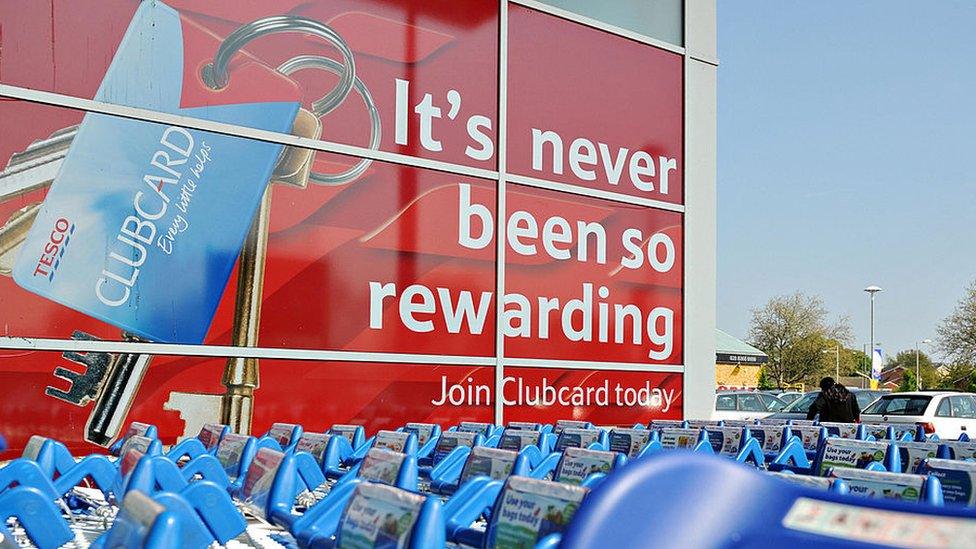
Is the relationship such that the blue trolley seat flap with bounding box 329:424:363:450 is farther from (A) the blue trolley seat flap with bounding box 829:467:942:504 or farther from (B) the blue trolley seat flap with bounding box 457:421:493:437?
(A) the blue trolley seat flap with bounding box 829:467:942:504

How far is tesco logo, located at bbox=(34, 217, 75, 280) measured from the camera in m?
9.82

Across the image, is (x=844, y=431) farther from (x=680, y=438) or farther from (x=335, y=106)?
(x=335, y=106)

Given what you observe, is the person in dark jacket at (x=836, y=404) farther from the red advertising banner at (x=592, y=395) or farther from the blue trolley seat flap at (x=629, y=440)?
the blue trolley seat flap at (x=629, y=440)

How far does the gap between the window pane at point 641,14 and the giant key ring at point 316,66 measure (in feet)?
10.2

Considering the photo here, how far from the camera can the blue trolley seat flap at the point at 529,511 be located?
353 cm

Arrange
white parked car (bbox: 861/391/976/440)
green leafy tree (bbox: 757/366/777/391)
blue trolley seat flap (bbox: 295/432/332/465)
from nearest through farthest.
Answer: blue trolley seat flap (bbox: 295/432/332/465) → white parked car (bbox: 861/391/976/440) → green leafy tree (bbox: 757/366/777/391)

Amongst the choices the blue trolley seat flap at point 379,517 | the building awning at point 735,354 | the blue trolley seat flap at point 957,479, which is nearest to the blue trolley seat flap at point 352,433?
the blue trolley seat flap at point 957,479

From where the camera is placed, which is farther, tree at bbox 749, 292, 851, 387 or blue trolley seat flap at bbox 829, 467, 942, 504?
tree at bbox 749, 292, 851, 387

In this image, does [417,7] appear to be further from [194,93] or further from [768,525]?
[768,525]

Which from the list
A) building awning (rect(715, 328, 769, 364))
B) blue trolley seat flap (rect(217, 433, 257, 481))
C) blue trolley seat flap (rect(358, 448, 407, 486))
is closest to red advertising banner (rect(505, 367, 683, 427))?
blue trolley seat flap (rect(217, 433, 257, 481))

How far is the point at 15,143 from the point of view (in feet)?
31.9

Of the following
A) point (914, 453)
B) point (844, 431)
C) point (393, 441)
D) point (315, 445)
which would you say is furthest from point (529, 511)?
point (844, 431)

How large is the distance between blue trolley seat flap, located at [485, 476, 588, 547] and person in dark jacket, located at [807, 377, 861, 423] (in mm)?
10417

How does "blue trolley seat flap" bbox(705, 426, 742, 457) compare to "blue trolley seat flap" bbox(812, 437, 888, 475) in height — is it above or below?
below
